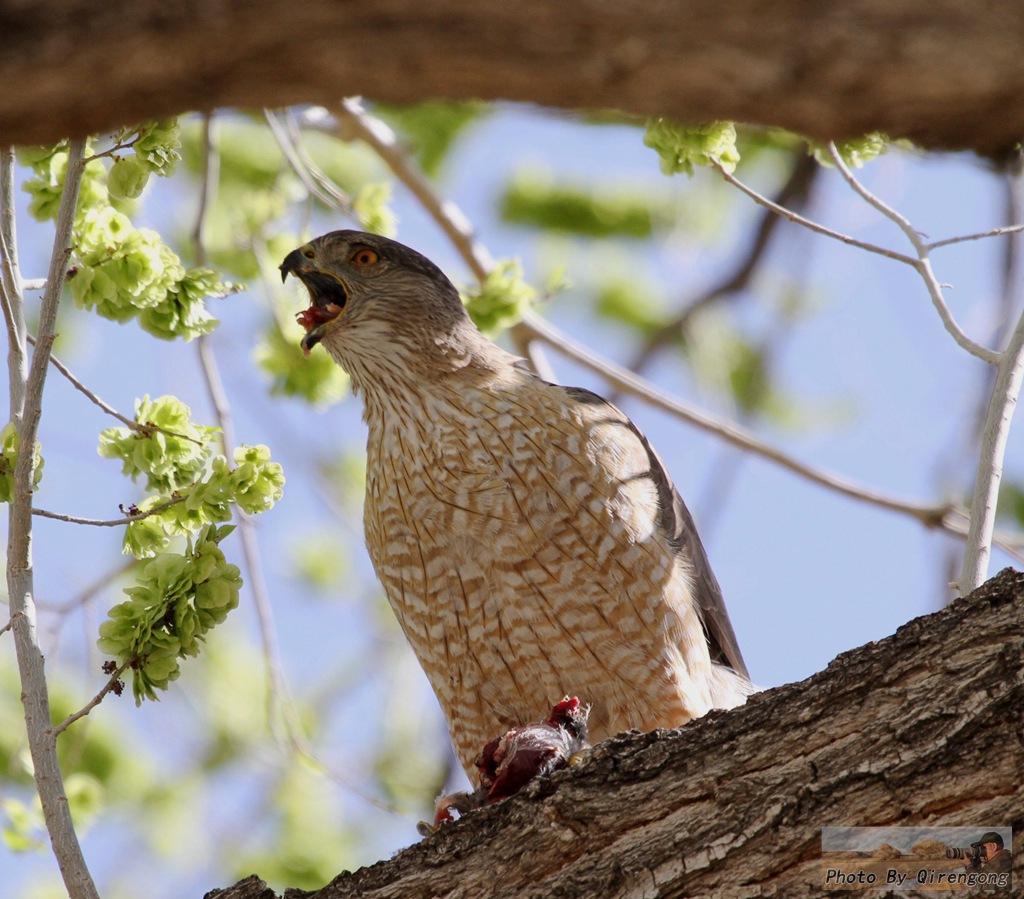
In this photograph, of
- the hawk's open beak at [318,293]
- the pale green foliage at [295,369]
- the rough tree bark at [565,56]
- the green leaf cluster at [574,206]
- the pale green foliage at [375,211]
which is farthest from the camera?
the green leaf cluster at [574,206]

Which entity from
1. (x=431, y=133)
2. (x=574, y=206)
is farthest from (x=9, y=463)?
(x=574, y=206)

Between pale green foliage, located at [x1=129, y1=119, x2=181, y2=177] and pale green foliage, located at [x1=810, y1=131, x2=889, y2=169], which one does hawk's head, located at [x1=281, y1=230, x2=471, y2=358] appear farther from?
pale green foliage, located at [x1=810, y1=131, x2=889, y2=169]

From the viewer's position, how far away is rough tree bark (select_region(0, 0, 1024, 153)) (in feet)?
4.56

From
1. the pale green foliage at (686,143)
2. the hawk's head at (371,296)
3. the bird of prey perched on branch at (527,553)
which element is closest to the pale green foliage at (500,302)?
the hawk's head at (371,296)

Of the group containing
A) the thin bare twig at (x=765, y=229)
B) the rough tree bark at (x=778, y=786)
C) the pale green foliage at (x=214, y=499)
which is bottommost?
the rough tree bark at (x=778, y=786)

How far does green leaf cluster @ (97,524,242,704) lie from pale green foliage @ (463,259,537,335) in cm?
219

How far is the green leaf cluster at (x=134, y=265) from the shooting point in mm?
3186

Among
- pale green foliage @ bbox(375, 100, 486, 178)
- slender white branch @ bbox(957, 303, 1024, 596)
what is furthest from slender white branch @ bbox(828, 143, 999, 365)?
pale green foliage @ bbox(375, 100, 486, 178)

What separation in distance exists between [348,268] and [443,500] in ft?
4.09

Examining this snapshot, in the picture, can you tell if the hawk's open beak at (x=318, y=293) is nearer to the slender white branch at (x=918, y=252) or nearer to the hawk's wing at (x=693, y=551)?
the hawk's wing at (x=693, y=551)

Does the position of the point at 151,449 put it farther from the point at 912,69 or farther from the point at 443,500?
the point at 912,69

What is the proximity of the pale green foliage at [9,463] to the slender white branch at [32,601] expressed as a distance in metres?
0.29

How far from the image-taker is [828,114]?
1.42 metres

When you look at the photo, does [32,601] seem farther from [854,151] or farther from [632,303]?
[632,303]
